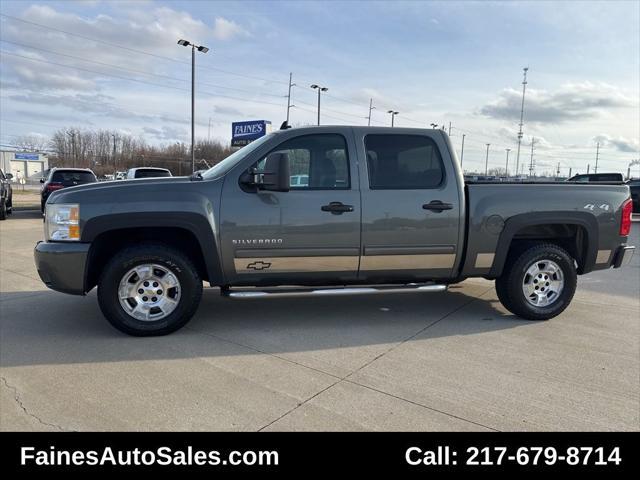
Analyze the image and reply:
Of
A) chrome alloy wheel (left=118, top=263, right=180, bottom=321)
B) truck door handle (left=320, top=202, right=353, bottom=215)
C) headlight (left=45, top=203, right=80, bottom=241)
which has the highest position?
truck door handle (left=320, top=202, right=353, bottom=215)

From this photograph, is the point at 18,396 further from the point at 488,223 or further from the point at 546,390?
the point at 488,223

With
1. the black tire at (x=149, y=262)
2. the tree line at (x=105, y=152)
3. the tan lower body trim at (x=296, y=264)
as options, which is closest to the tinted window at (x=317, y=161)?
the tan lower body trim at (x=296, y=264)

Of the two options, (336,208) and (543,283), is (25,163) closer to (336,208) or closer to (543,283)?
(336,208)

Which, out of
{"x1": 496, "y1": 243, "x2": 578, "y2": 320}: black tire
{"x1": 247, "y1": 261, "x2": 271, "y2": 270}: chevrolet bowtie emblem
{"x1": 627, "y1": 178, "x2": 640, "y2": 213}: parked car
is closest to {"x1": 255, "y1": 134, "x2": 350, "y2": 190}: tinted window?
{"x1": 247, "y1": 261, "x2": 271, "y2": 270}: chevrolet bowtie emblem

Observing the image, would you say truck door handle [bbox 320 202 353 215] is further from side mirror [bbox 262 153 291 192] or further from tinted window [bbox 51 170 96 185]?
tinted window [bbox 51 170 96 185]

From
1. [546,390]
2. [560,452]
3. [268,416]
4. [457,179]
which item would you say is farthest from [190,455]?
[457,179]

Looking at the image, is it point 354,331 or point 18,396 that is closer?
point 18,396

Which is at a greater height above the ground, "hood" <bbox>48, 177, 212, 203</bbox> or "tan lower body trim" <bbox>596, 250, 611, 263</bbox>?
"hood" <bbox>48, 177, 212, 203</bbox>

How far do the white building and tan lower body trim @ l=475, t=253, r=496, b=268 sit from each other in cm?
9045

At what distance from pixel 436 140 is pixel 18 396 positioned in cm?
421

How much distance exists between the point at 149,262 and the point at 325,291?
1655 millimetres

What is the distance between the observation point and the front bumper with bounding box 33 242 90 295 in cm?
414

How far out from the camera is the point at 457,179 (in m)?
4.78

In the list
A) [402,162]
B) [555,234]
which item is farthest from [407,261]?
[555,234]
